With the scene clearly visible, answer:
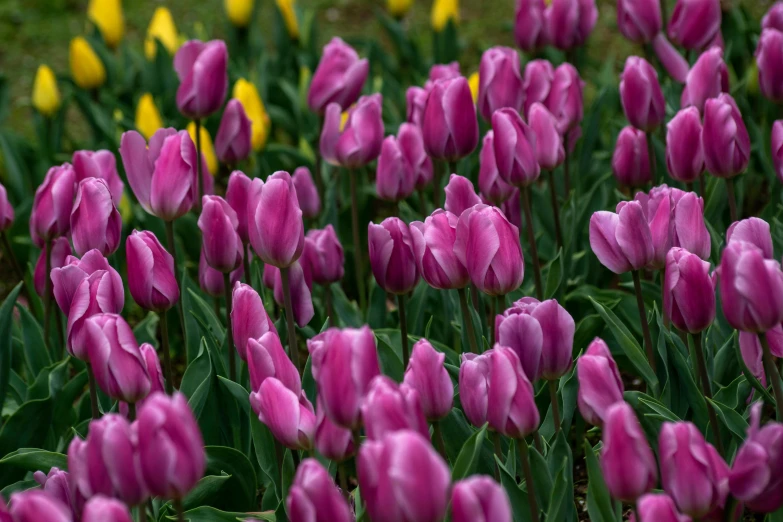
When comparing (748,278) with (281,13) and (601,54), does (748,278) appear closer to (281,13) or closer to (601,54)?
(281,13)

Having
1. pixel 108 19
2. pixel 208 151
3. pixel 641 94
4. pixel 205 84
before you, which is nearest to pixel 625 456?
pixel 641 94

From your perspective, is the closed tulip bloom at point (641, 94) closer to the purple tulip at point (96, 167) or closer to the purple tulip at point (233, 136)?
the purple tulip at point (233, 136)

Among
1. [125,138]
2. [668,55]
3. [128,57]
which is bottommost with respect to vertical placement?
[128,57]

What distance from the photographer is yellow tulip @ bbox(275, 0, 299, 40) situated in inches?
171

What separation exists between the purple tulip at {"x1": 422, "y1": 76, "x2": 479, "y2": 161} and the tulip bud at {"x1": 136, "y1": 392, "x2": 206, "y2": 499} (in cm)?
125

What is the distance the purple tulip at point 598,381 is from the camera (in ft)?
4.68

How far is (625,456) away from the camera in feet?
4.00

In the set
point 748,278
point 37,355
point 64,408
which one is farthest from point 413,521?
point 37,355

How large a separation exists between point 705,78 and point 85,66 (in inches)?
97.5

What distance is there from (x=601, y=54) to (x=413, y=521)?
434 centimetres

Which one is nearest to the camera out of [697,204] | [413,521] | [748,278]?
[413,521]

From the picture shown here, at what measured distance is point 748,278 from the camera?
4.47 feet

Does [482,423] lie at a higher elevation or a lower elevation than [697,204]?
lower

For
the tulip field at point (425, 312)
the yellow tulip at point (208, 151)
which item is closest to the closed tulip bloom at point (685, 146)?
the tulip field at point (425, 312)
